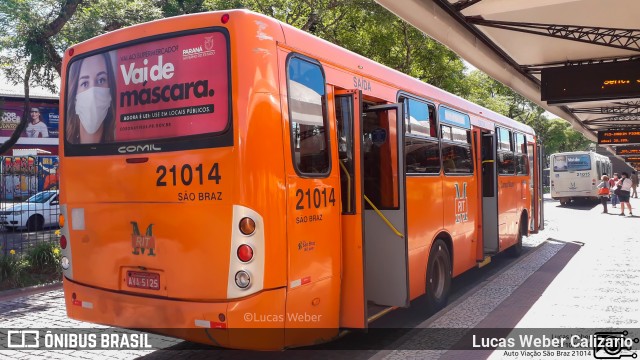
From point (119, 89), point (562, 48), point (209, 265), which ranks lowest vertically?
point (209, 265)

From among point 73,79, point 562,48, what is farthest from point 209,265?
point 562,48

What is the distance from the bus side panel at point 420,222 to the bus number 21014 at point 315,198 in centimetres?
163

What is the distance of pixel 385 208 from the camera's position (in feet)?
19.8

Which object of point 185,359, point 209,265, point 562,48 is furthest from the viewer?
point 562,48

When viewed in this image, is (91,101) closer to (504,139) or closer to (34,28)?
(504,139)

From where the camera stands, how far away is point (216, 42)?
4.55 m

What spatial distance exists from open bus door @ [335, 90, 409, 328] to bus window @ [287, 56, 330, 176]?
0.35 m

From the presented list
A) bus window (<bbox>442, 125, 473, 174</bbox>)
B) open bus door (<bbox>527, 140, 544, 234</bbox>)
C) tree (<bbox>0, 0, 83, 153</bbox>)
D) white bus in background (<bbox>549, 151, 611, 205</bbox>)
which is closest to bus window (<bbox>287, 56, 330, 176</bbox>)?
bus window (<bbox>442, 125, 473, 174</bbox>)

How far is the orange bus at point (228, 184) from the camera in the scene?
14.3 feet

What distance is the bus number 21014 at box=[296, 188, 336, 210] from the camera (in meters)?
4.78

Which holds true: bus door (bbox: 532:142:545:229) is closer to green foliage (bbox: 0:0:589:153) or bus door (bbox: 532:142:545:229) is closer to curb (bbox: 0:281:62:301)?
green foliage (bbox: 0:0:589:153)

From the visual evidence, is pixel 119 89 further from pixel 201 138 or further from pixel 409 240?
pixel 409 240

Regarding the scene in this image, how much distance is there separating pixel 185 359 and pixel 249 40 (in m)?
3.32

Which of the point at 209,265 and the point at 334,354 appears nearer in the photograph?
the point at 209,265
